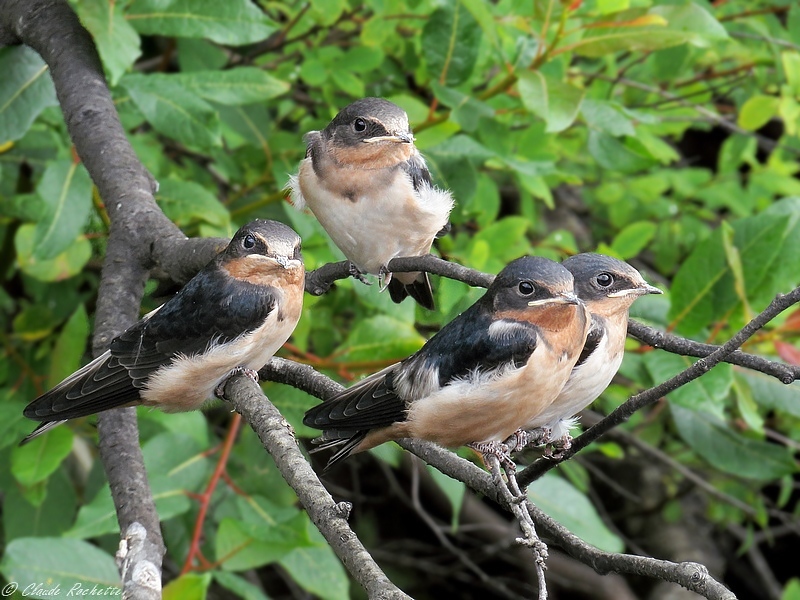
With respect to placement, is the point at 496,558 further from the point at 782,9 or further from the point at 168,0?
the point at 168,0

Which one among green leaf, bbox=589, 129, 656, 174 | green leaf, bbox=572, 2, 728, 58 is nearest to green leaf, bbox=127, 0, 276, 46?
green leaf, bbox=572, 2, 728, 58

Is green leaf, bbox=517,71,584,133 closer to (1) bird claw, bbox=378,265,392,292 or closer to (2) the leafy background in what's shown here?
(2) the leafy background

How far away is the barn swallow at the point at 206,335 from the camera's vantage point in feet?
7.87

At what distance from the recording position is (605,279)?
259 cm

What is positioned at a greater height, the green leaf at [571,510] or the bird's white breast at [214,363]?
the bird's white breast at [214,363]

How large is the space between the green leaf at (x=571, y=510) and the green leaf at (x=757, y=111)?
1841 millimetres

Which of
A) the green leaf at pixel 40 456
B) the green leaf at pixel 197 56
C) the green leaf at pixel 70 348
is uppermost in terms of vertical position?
the green leaf at pixel 197 56

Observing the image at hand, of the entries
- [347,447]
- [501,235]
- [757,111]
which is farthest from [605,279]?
[757,111]

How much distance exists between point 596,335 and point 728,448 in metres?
1.63

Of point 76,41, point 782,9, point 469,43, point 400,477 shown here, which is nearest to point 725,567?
point 400,477

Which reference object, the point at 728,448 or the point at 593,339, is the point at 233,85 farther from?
the point at 728,448

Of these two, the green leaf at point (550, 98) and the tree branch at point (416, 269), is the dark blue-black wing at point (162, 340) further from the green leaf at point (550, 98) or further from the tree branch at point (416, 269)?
the green leaf at point (550, 98)

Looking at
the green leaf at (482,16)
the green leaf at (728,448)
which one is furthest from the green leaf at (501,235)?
the green leaf at (728,448)

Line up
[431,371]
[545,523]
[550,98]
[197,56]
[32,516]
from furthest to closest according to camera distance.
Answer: [197,56]
[32,516]
[550,98]
[431,371]
[545,523]
